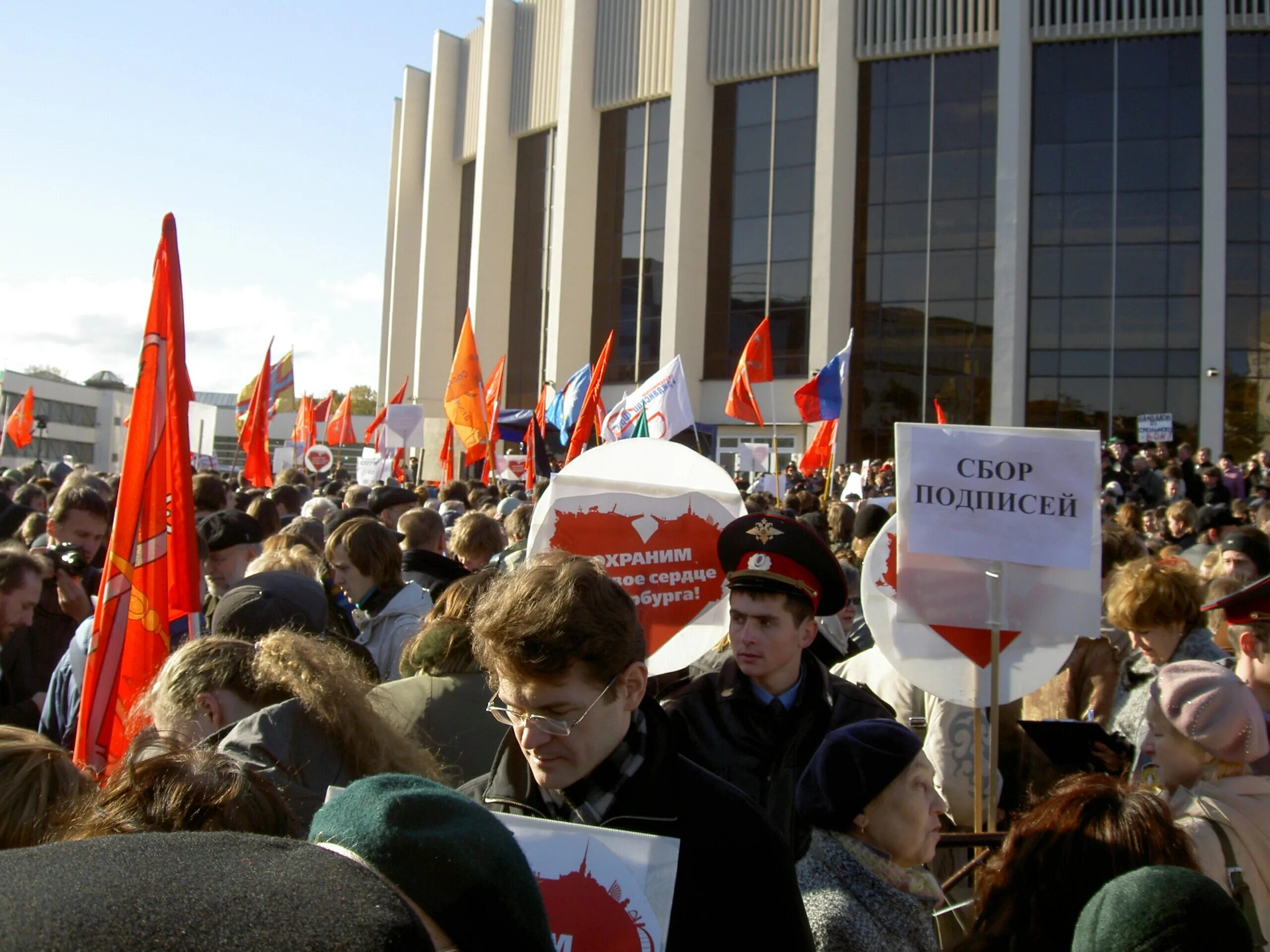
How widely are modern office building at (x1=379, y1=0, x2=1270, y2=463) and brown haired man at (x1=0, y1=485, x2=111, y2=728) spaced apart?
26.8 meters

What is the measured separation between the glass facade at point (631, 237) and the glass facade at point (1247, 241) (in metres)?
15.4

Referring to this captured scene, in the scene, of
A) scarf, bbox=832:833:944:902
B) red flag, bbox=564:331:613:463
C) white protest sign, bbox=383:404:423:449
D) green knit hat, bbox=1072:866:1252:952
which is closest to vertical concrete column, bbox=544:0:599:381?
white protest sign, bbox=383:404:423:449

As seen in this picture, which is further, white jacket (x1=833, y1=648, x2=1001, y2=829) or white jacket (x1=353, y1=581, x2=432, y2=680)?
white jacket (x1=353, y1=581, x2=432, y2=680)

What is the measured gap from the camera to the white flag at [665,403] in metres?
11.7

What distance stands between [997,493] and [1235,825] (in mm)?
1329

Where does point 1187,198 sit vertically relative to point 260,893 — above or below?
above

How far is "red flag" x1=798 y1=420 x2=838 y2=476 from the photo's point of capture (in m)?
16.0

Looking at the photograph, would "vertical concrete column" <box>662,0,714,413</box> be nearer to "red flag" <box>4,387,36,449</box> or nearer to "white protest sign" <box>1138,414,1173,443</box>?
"white protest sign" <box>1138,414,1173,443</box>

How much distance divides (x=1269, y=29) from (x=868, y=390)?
1384 centimetres

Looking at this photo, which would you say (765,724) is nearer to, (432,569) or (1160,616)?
(1160,616)

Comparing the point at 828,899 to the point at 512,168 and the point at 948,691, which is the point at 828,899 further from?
the point at 512,168

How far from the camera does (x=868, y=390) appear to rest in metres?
32.8

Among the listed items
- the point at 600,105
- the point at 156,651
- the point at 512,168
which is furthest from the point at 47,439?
the point at 156,651

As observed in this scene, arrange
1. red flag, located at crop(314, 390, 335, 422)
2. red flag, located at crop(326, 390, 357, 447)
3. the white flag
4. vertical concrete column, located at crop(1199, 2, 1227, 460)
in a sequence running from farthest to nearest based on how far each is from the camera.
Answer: red flag, located at crop(314, 390, 335, 422) < vertical concrete column, located at crop(1199, 2, 1227, 460) < red flag, located at crop(326, 390, 357, 447) < the white flag
